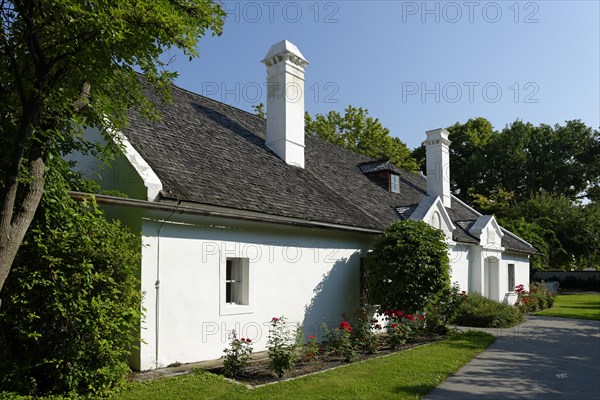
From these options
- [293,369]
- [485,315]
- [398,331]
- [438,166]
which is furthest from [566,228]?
[293,369]

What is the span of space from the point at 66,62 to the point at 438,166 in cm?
1889

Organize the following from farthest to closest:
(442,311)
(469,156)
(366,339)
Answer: (469,156) → (442,311) → (366,339)

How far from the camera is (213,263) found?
948 cm

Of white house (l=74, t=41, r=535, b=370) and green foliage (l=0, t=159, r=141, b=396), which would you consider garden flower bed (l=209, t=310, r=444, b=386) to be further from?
green foliage (l=0, t=159, r=141, b=396)

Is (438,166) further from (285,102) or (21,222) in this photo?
(21,222)

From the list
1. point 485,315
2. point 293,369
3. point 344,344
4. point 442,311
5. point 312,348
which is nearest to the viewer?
point 293,369

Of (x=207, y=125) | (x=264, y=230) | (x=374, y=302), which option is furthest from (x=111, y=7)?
(x=374, y=302)

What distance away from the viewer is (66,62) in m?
5.68

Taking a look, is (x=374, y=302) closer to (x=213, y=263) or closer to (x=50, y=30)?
(x=213, y=263)

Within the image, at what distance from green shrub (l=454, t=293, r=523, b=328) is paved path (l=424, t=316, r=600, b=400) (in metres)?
0.87

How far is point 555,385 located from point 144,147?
9019 mm

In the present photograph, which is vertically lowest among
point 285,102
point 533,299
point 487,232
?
point 533,299

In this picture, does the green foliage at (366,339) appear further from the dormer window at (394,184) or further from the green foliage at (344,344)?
the dormer window at (394,184)

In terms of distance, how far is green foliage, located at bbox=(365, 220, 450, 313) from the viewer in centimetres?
1202
